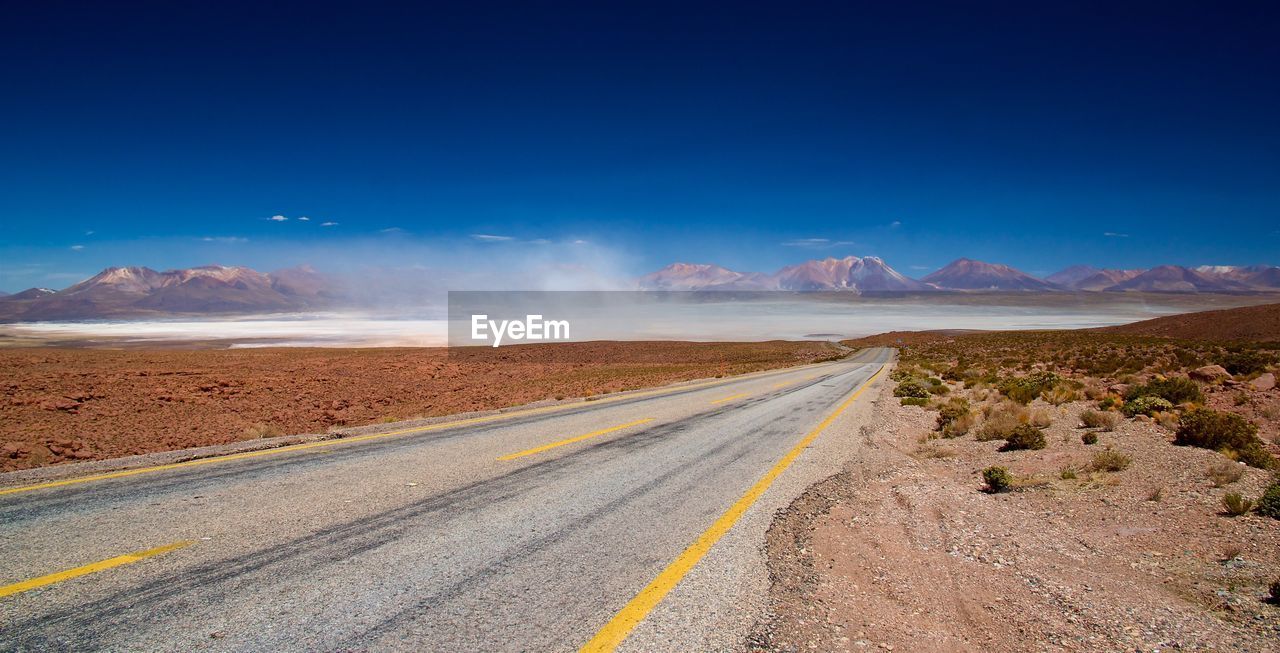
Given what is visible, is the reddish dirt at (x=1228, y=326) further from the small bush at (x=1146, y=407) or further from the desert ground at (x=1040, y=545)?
the desert ground at (x=1040, y=545)

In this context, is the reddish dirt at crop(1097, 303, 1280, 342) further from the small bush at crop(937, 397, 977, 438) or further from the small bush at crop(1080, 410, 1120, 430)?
the small bush at crop(937, 397, 977, 438)

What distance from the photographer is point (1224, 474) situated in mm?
7039

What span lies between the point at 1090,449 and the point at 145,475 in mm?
13512

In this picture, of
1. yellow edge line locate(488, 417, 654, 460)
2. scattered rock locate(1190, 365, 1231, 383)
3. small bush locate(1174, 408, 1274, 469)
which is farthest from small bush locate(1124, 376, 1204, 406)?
yellow edge line locate(488, 417, 654, 460)

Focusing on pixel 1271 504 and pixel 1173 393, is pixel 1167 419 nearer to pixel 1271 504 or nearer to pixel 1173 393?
pixel 1173 393

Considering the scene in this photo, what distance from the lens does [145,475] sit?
22.2ft

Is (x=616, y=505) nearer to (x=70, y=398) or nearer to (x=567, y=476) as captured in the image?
(x=567, y=476)

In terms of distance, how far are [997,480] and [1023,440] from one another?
329 cm

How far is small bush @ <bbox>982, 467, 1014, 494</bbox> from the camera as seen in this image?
7434 millimetres

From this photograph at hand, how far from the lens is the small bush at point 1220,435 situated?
8461 millimetres

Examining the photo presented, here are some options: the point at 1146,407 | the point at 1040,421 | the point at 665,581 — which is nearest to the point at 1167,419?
the point at 1146,407

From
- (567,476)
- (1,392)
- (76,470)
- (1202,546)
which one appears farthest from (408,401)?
(1202,546)

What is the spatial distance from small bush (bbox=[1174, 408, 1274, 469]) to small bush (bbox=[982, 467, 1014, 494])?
366cm

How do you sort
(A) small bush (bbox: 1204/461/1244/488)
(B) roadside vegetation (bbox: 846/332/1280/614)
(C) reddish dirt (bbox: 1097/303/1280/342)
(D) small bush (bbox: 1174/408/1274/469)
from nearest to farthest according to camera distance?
(B) roadside vegetation (bbox: 846/332/1280/614)
(A) small bush (bbox: 1204/461/1244/488)
(D) small bush (bbox: 1174/408/1274/469)
(C) reddish dirt (bbox: 1097/303/1280/342)
